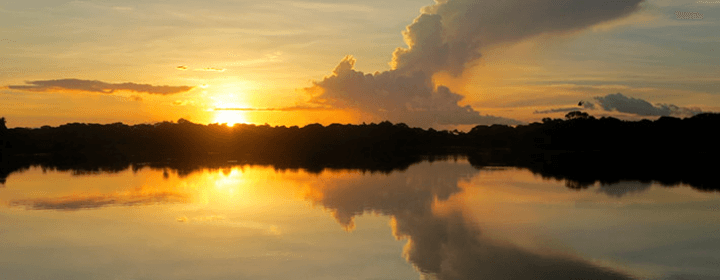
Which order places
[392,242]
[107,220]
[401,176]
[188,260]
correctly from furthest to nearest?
1. [401,176]
2. [107,220]
3. [392,242]
4. [188,260]

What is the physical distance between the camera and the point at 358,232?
2025 cm

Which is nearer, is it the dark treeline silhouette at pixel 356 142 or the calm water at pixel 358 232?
the calm water at pixel 358 232

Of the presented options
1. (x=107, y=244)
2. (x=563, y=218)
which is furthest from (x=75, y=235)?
(x=563, y=218)

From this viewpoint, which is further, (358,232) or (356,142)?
(356,142)

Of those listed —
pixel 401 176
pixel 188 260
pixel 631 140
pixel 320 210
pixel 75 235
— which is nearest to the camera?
pixel 188 260

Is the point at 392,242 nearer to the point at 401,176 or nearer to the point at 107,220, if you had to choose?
the point at 107,220

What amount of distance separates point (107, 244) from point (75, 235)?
2.23 metres

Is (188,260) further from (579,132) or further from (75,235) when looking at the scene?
(579,132)

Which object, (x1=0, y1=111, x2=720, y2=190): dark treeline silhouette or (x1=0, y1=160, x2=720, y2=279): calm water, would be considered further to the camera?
(x1=0, y1=111, x2=720, y2=190): dark treeline silhouette

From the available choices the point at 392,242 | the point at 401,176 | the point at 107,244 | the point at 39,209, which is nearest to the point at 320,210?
the point at 392,242

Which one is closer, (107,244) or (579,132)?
(107,244)

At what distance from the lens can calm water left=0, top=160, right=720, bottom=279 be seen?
50.2 feet

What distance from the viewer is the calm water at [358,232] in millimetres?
15297

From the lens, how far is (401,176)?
147 ft
